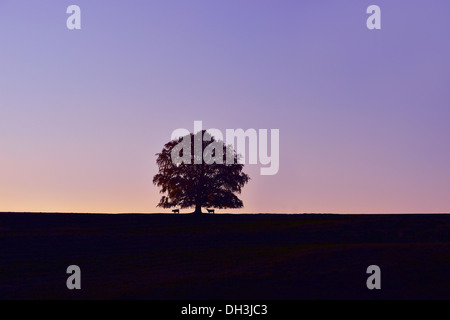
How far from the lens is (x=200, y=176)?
229ft
